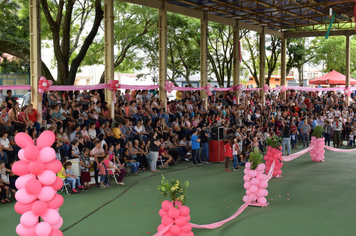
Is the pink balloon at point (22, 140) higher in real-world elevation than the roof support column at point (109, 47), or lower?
lower

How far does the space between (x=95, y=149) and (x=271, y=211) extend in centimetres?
568

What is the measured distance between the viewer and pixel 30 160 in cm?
544

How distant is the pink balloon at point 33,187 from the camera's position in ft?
17.4

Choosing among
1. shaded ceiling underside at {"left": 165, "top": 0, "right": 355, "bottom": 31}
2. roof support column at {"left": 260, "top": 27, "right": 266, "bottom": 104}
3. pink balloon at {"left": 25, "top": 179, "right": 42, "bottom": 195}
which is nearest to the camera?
pink balloon at {"left": 25, "top": 179, "right": 42, "bottom": 195}

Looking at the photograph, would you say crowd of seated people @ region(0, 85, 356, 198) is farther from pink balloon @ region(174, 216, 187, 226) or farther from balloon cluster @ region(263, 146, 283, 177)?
pink balloon @ region(174, 216, 187, 226)

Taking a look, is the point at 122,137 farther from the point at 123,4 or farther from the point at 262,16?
the point at 262,16

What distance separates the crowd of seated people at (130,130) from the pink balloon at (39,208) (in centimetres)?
515

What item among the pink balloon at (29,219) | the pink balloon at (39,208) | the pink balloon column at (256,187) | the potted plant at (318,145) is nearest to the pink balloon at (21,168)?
the pink balloon at (39,208)

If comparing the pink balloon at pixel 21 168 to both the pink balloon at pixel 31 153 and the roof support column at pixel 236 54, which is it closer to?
the pink balloon at pixel 31 153

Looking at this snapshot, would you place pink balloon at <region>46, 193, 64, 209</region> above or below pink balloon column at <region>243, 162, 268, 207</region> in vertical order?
above

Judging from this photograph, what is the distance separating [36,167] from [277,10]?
20.5m

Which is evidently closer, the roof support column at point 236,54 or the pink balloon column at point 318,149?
the pink balloon column at point 318,149

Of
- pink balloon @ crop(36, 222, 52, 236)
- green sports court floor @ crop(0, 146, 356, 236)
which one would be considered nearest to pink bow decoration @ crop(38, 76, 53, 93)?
green sports court floor @ crop(0, 146, 356, 236)

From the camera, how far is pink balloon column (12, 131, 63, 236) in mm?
5367
